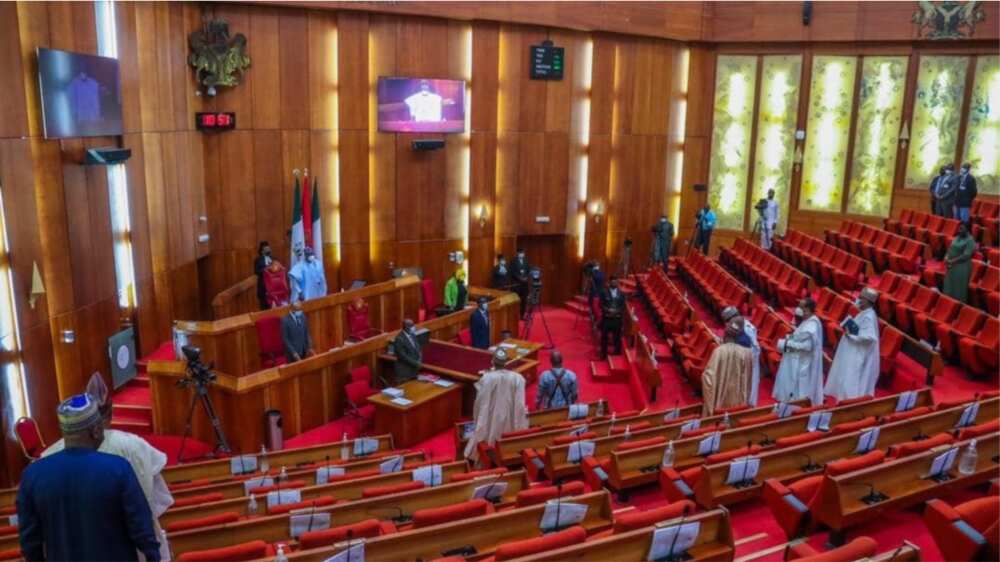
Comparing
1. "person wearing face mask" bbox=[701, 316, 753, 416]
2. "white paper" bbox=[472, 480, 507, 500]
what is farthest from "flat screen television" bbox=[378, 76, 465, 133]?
"white paper" bbox=[472, 480, 507, 500]

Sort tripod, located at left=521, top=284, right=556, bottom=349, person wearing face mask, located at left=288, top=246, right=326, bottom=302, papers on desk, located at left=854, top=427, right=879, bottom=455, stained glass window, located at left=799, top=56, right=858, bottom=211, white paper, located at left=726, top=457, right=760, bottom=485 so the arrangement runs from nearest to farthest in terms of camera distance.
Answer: white paper, located at left=726, top=457, right=760, bottom=485 < papers on desk, located at left=854, top=427, right=879, bottom=455 < person wearing face mask, located at left=288, top=246, right=326, bottom=302 < tripod, located at left=521, top=284, right=556, bottom=349 < stained glass window, located at left=799, top=56, right=858, bottom=211

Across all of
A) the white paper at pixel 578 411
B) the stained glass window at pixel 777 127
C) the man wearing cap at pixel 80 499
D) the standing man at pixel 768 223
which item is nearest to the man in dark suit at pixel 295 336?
the white paper at pixel 578 411

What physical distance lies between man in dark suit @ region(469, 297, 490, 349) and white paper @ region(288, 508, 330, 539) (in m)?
5.87

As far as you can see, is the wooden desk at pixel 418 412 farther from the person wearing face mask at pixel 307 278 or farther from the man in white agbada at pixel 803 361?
the man in white agbada at pixel 803 361

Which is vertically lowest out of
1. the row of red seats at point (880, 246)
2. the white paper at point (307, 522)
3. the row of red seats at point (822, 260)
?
the white paper at point (307, 522)

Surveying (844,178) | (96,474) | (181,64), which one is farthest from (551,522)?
(844,178)

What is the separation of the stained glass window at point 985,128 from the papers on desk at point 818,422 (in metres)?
10.2

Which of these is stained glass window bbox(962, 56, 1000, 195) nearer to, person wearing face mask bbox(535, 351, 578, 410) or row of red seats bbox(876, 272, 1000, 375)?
row of red seats bbox(876, 272, 1000, 375)

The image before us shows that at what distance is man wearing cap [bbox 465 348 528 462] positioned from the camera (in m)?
6.75

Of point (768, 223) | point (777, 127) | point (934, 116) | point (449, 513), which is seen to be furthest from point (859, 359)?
point (777, 127)

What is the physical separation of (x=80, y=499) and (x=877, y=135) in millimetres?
14830

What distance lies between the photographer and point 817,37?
14.3m

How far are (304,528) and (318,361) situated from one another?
4316 millimetres

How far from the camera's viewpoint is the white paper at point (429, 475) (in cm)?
548
